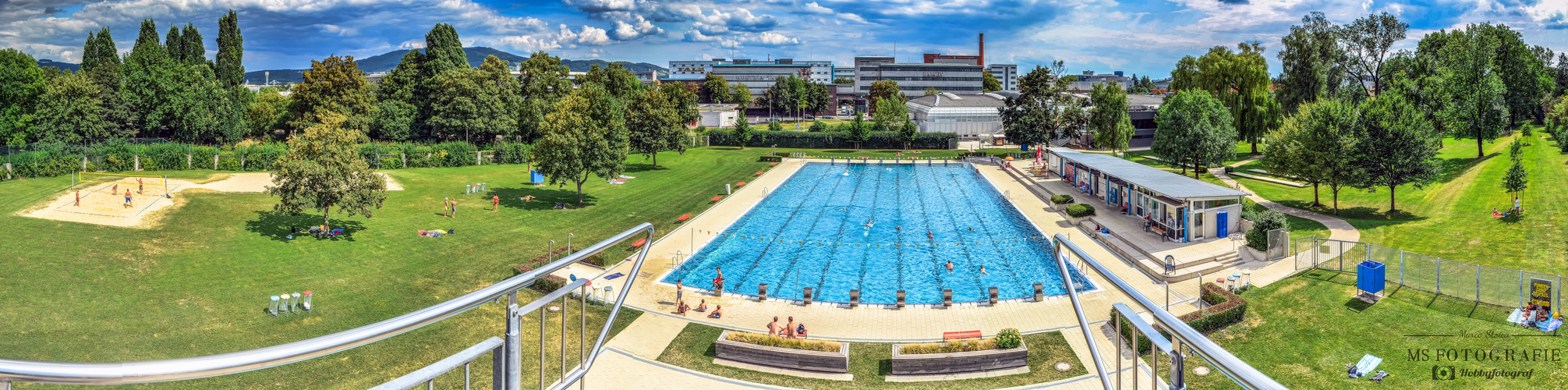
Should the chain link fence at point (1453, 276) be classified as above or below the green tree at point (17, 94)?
below

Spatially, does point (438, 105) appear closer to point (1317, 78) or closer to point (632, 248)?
point (632, 248)

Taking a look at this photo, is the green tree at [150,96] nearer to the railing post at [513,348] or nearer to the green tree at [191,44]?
the green tree at [191,44]

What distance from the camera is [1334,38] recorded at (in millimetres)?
57031

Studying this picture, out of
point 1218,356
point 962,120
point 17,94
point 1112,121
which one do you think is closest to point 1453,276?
point 1218,356

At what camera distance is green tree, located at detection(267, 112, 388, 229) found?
1150 inches

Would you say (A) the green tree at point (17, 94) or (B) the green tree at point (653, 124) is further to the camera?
(B) the green tree at point (653, 124)

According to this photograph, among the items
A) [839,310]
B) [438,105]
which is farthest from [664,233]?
[438,105]

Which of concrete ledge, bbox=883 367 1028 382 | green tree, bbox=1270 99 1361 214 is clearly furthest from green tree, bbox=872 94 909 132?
concrete ledge, bbox=883 367 1028 382

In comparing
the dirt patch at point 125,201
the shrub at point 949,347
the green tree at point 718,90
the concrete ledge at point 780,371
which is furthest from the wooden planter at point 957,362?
the green tree at point 718,90

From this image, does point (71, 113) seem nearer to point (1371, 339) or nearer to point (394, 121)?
point (394, 121)

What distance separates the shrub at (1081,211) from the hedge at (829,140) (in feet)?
134

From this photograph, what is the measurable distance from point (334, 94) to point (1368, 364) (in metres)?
65.2

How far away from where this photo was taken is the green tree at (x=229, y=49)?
72.0m

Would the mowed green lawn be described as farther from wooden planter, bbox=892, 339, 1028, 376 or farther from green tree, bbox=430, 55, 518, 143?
green tree, bbox=430, 55, 518, 143
